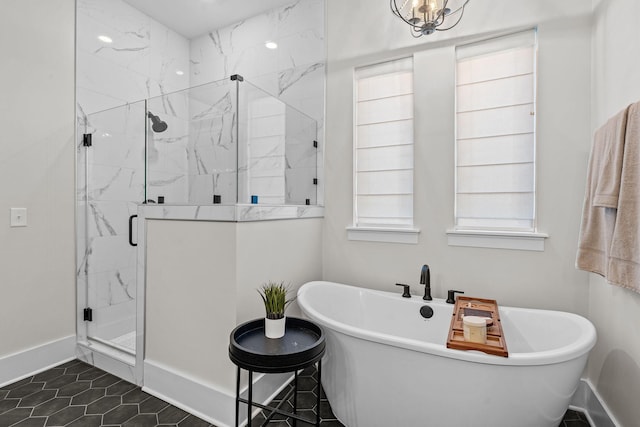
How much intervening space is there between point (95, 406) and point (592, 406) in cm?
279

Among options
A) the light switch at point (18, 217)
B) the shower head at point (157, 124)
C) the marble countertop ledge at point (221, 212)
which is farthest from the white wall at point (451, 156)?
the light switch at point (18, 217)

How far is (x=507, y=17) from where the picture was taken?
2.02 m

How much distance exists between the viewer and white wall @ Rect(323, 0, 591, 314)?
1.89 m

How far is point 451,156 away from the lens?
2162 mm

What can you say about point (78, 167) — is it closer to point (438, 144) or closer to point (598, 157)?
point (438, 144)

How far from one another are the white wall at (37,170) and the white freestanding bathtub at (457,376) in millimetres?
1892

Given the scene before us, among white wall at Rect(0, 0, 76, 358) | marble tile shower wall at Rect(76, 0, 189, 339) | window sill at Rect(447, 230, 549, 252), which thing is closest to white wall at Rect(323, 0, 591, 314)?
window sill at Rect(447, 230, 549, 252)

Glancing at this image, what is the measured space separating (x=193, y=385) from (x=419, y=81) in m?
2.39

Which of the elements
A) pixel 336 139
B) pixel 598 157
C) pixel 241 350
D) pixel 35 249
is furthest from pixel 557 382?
pixel 35 249

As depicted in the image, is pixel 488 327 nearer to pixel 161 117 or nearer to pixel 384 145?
pixel 384 145

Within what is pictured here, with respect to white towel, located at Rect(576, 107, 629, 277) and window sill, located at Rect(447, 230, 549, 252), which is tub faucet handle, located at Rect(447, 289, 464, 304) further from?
white towel, located at Rect(576, 107, 629, 277)

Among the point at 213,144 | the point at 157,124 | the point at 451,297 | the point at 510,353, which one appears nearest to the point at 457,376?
the point at 510,353

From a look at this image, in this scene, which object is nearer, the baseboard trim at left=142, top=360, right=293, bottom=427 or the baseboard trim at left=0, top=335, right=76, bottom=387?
the baseboard trim at left=142, top=360, right=293, bottom=427

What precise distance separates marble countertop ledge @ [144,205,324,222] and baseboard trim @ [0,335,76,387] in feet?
4.12
